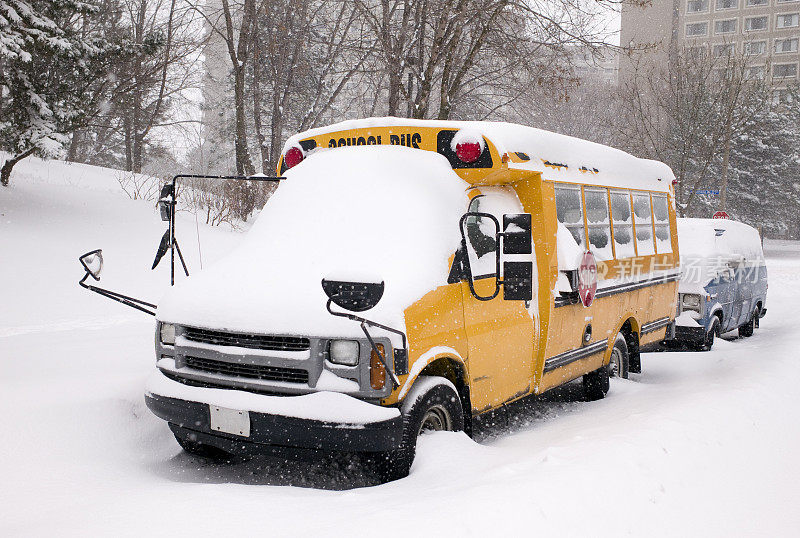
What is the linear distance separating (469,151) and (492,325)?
128 centimetres

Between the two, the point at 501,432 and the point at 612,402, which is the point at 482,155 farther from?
the point at 612,402

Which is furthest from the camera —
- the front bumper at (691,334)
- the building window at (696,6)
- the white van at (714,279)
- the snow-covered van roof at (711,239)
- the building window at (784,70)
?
the building window at (696,6)

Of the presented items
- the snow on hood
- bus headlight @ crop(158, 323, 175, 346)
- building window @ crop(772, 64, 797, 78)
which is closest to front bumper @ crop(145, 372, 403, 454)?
the snow on hood

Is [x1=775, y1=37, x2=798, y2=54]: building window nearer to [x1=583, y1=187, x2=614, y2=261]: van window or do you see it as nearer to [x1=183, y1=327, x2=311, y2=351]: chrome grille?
[x1=583, y1=187, x2=614, y2=261]: van window

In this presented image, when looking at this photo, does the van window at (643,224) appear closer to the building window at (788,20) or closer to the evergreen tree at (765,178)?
the evergreen tree at (765,178)

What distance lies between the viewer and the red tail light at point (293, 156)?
242 inches

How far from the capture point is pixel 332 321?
4.02m

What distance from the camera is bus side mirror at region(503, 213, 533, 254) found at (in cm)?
436

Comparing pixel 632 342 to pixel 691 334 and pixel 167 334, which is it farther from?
pixel 167 334

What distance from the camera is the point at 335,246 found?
4.65 meters

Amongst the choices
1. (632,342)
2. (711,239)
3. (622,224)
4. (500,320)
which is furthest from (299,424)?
(711,239)

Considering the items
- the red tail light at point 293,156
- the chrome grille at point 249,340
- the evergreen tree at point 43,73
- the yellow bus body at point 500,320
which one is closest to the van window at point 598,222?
the yellow bus body at point 500,320

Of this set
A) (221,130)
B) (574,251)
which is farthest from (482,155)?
(221,130)

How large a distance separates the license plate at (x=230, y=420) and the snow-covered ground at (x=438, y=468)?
1.03ft
